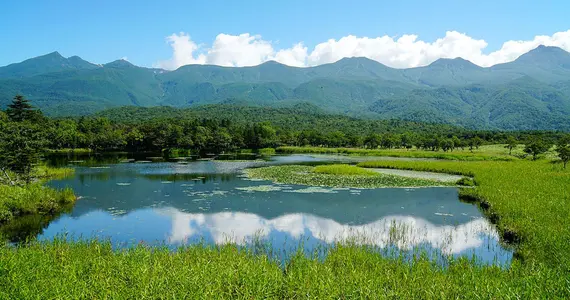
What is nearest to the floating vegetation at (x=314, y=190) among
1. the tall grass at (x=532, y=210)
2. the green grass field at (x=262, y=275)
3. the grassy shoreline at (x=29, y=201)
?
the tall grass at (x=532, y=210)

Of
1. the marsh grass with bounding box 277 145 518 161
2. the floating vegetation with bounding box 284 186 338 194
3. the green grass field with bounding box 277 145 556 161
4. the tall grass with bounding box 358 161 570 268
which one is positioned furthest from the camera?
the marsh grass with bounding box 277 145 518 161

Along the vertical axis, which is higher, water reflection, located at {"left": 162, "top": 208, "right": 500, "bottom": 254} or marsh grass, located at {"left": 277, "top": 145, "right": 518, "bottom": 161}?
marsh grass, located at {"left": 277, "top": 145, "right": 518, "bottom": 161}

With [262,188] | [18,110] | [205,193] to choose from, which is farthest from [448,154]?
[18,110]

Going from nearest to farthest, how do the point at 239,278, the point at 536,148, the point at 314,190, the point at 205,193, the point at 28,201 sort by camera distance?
the point at 239,278 → the point at 28,201 → the point at 205,193 → the point at 314,190 → the point at 536,148

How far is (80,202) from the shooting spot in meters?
29.7

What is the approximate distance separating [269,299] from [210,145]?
11297 centimetres

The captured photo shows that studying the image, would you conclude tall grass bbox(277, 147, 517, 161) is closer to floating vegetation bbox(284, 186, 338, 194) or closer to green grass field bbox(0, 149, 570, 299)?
floating vegetation bbox(284, 186, 338, 194)

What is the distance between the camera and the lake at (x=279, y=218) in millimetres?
18859

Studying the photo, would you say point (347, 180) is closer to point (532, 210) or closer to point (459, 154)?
point (532, 210)

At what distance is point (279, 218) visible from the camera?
2480cm

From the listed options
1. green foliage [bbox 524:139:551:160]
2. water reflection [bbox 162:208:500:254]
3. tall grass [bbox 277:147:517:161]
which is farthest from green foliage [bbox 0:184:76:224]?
green foliage [bbox 524:139:551:160]

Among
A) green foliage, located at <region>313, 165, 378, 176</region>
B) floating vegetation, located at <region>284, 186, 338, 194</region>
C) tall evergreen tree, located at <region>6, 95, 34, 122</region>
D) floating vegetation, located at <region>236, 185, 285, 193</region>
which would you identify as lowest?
floating vegetation, located at <region>284, 186, 338, 194</region>

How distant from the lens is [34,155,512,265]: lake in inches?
742

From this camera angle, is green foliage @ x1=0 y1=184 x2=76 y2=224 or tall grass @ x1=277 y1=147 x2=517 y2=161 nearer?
green foliage @ x1=0 y1=184 x2=76 y2=224
